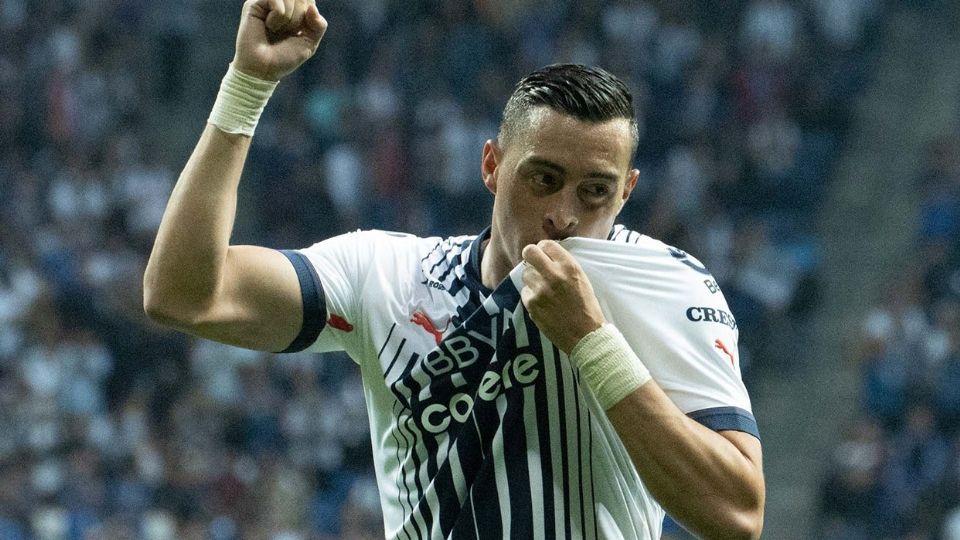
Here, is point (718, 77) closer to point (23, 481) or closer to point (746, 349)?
point (746, 349)

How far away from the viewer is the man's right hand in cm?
323

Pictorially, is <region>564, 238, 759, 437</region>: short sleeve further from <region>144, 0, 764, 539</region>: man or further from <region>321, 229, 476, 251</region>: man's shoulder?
<region>321, 229, 476, 251</region>: man's shoulder

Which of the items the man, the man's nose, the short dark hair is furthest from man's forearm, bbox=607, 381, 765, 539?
the short dark hair

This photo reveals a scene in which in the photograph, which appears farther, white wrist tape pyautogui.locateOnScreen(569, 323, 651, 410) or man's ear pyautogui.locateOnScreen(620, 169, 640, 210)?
man's ear pyautogui.locateOnScreen(620, 169, 640, 210)

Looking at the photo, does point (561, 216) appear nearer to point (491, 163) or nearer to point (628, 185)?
point (628, 185)

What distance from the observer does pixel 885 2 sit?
15.2 m

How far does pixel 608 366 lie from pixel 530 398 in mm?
317

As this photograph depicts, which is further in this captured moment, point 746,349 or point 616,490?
point 746,349

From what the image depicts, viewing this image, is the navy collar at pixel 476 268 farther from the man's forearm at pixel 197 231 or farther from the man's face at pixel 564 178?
the man's forearm at pixel 197 231

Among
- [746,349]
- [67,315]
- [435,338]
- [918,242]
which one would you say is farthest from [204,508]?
[435,338]

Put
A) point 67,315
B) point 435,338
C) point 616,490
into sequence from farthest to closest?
point 67,315 < point 435,338 < point 616,490

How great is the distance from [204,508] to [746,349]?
14.8 ft

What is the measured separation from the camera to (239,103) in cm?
323

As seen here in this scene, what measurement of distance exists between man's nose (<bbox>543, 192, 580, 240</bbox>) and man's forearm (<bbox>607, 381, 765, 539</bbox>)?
429mm
